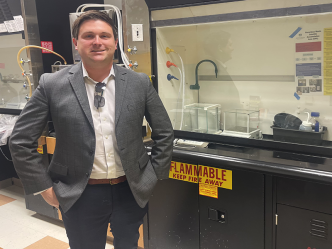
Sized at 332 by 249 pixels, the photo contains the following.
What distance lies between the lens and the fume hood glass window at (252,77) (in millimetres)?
1666

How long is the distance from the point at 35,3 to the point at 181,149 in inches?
61.1

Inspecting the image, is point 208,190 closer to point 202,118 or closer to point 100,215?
point 202,118

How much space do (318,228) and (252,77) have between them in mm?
920

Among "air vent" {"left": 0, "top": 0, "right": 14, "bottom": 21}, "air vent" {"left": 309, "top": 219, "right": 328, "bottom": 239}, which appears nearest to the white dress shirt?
"air vent" {"left": 309, "top": 219, "right": 328, "bottom": 239}

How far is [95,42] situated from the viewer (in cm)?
118

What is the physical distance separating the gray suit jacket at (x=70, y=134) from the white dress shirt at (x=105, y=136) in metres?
0.03

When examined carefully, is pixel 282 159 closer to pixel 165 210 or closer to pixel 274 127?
pixel 274 127

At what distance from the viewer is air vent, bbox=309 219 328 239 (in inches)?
55.7

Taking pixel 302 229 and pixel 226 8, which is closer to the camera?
pixel 302 229

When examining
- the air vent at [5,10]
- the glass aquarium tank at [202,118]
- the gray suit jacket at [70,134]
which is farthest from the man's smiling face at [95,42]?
the air vent at [5,10]

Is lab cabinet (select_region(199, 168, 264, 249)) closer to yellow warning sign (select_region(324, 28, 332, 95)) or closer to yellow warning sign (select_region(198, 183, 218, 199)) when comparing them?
yellow warning sign (select_region(198, 183, 218, 199))

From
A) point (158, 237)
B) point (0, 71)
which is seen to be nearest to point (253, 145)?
point (158, 237)

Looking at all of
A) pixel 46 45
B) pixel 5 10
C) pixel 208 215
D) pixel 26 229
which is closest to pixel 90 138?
pixel 208 215

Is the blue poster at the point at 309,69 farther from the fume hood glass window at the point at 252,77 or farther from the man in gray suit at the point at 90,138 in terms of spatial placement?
the man in gray suit at the point at 90,138
